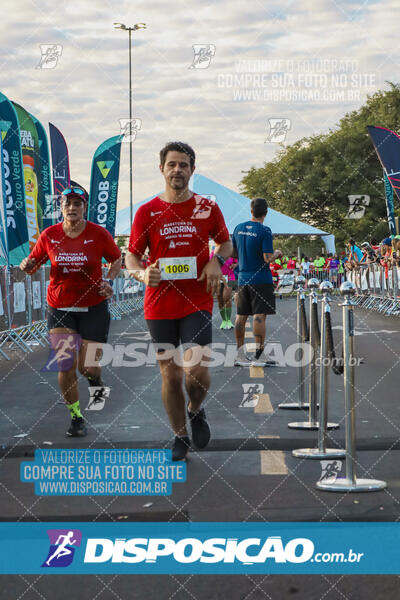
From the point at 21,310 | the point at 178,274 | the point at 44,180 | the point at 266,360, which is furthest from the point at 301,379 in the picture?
the point at 44,180

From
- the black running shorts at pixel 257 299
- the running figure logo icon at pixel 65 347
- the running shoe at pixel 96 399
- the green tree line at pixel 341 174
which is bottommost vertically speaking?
the running shoe at pixel 96 399

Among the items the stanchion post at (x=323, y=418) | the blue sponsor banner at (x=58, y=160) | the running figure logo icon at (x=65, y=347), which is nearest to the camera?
the stanchion post at (x=323, y=418)

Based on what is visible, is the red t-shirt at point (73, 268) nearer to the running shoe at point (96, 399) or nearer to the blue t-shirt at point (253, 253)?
the running shoe at point (96, 399)

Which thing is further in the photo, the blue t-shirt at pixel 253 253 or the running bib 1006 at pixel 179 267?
the blue t-shirt at pixel 253 253

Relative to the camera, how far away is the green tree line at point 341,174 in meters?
57.1

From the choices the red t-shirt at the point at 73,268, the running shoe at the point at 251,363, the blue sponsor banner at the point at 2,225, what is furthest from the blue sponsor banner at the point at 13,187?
the red t-shirt at the point at 73,268

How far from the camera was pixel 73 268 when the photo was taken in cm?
663

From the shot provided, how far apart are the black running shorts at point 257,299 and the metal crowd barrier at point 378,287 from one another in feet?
33.1

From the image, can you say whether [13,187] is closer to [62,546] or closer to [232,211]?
[62,546]

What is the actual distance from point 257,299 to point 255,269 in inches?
14.2

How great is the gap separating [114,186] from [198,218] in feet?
52.6
